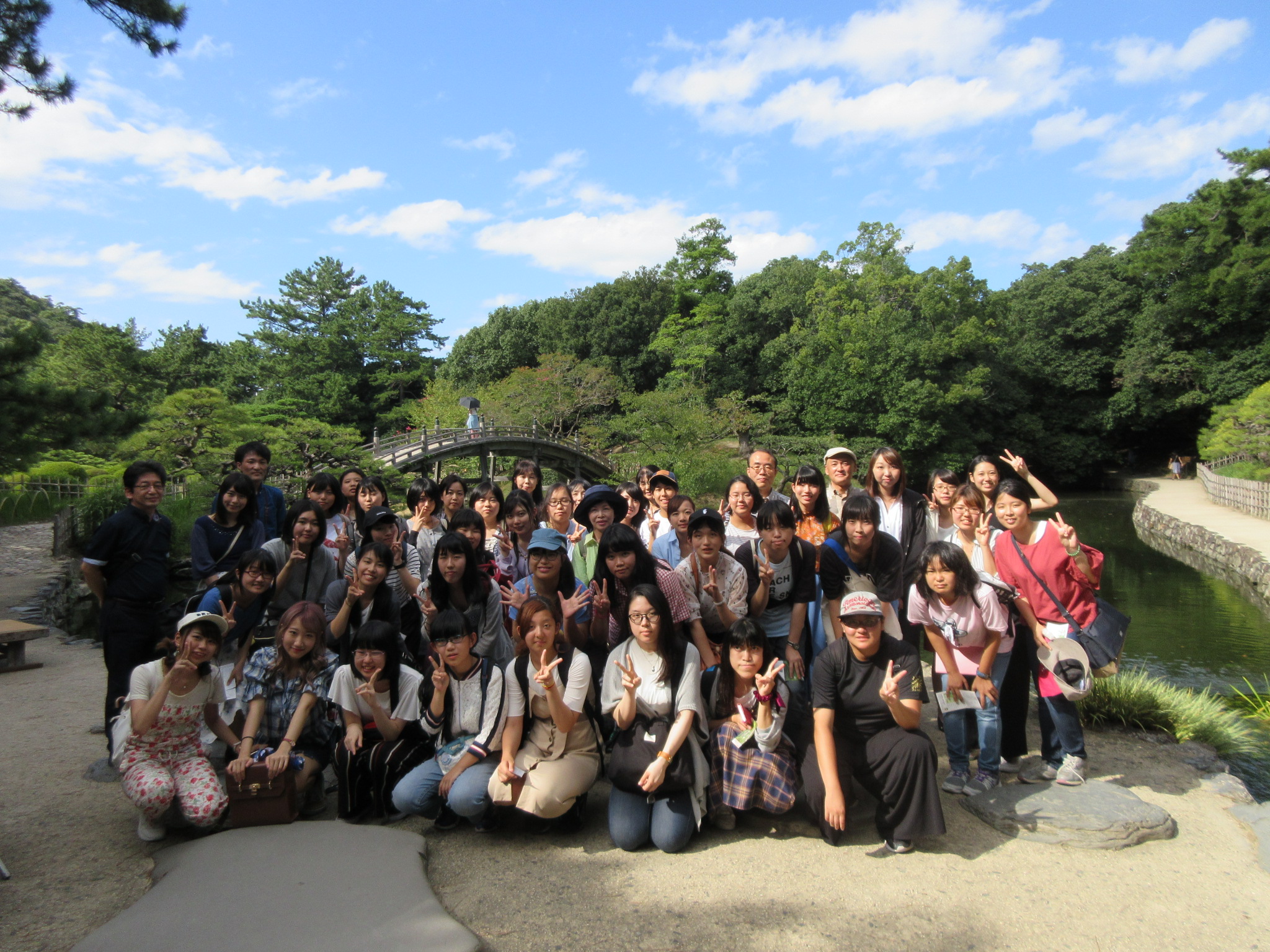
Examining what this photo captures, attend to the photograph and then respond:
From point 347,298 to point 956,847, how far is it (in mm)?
30929

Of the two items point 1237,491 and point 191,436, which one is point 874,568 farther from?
point 1237,491

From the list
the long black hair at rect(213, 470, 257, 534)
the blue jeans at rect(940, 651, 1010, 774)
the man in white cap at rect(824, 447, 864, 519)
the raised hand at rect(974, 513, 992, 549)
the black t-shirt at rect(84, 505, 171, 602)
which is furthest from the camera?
the man in white cap at rect(824, 447, 864, 519)

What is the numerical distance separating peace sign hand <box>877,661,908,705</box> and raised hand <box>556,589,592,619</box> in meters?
1.25

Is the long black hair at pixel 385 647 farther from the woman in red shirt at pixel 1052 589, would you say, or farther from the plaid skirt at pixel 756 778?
the woman in red shirt at pixel 1052 589

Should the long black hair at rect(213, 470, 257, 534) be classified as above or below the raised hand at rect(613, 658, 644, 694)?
above

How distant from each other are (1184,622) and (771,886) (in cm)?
910

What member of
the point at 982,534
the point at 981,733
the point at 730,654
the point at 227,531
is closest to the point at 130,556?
the point at 227,531

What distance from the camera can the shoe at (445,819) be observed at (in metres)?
2.98

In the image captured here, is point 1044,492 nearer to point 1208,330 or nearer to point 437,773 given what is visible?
point 437,773

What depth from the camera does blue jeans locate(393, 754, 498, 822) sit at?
2.85 metres

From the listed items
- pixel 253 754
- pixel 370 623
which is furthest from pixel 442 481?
pixel 253 754

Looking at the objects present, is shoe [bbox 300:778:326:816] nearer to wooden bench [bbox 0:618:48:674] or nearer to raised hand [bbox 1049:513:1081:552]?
raised hand [bbox 1049:513:1081:552]

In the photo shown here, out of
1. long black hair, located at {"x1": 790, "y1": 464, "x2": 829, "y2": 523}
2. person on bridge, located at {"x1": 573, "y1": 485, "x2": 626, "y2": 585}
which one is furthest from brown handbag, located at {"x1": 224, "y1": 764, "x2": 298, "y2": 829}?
long black hair, located at {"x1": 790, "y1": 464, "x2": 829, "y2": 523}

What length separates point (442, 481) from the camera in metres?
4.75
